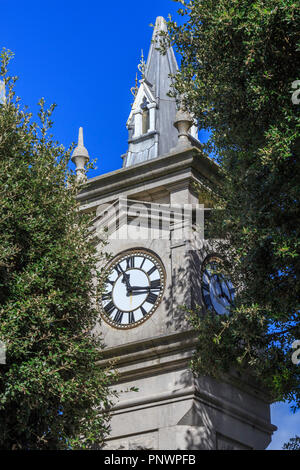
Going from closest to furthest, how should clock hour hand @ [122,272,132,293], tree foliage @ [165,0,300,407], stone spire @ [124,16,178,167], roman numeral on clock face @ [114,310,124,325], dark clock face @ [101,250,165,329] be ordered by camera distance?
tree foliage @ [165,0,300,407]
dark clock face @ [101,250,165,329]
roman numeral on clock face @ [114,310,124,325]
clock hour hand @ [122,272,132,293]
stone spire @ [124,16,178,167]

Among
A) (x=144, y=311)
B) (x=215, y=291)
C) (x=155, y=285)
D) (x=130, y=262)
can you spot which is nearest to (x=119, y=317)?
(x=144, y=311)

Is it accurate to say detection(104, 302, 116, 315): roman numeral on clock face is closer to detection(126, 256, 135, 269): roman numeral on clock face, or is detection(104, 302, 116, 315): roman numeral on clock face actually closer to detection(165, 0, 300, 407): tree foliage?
detection(126, 256, 135, 269): roman numeral on clock face

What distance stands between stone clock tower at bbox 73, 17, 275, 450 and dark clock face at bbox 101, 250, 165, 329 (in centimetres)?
3

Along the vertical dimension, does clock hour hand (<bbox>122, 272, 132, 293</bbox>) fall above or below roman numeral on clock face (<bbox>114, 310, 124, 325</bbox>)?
above

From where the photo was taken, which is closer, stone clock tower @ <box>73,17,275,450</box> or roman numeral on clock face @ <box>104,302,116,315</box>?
stone clock tower @ <box>73,17,275,450</box>

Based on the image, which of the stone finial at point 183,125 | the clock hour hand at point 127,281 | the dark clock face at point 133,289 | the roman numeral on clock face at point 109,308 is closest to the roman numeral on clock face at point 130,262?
the dark clock face at point 133,289

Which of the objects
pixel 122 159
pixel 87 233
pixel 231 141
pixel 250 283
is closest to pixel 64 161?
pixel 87 233

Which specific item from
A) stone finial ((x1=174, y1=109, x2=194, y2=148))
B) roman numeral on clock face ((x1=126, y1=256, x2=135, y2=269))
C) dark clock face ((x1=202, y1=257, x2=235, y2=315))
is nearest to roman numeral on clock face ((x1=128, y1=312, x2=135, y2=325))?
roman numeral on clock face ((x1=126, y1=256, x2=135, y2=269))

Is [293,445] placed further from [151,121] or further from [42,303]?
[151,121]

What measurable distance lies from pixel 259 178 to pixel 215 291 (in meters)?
6.72

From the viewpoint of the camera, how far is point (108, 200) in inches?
1013

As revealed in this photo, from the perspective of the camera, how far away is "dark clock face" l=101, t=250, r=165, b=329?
23234 mm

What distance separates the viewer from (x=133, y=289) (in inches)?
931
